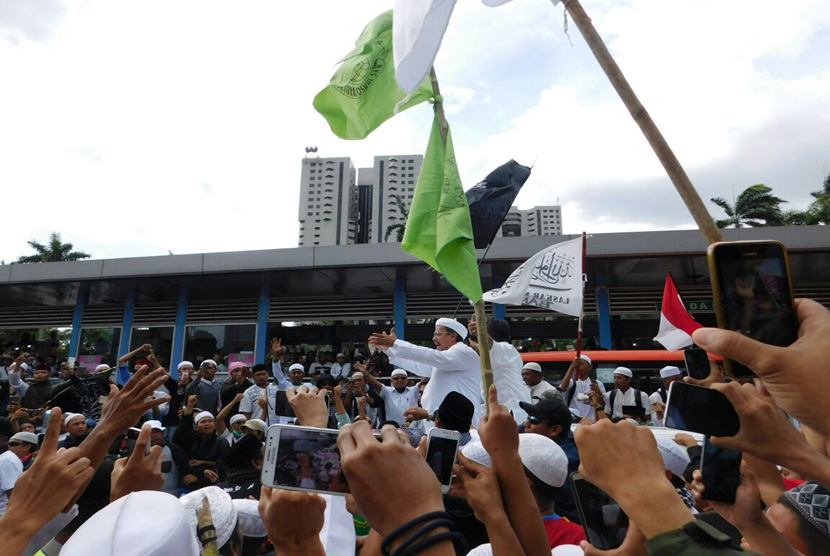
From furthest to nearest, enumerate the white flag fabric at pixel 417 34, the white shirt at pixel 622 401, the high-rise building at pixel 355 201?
the high-rise building at pixel 355 201, the white shirt at pixel 622 401, the white flag fabric at pixel 417 34

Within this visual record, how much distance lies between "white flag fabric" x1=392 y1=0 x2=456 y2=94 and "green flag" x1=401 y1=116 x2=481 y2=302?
80 centimetres

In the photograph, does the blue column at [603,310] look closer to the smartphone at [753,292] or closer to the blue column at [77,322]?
the smartphone at [753,292]

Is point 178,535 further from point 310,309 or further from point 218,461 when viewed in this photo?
point 310,309

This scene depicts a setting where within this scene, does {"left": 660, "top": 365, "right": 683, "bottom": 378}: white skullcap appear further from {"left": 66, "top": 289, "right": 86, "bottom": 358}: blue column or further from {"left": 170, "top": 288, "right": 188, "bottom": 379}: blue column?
{"left": 66, "top": 289, "right": 86, "bottom": 358}: blue column

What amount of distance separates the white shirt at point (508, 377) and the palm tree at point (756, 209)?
22797 millimetres

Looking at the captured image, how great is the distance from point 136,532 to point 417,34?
7.56ft

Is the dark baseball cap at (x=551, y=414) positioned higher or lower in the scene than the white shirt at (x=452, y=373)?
lower

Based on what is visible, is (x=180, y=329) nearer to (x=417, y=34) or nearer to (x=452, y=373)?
(x=452, y=373)

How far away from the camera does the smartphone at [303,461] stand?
1.35m

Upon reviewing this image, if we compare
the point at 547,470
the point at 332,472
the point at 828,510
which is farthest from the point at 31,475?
the point at 828,510

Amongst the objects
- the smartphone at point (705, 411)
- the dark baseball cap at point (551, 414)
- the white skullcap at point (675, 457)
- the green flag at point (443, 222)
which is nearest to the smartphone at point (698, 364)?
the smartphone at point (705, 411)

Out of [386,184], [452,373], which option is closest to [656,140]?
[452,373]

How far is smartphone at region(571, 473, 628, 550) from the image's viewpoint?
57.2 inches

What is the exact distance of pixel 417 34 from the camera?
8.84 ft
